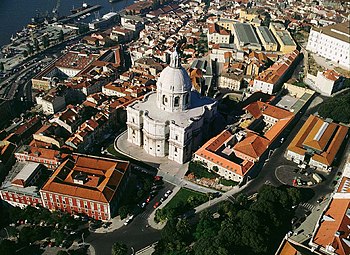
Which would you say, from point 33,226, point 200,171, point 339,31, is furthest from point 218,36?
point 33,226

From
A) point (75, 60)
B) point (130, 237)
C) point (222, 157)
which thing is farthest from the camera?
point (75, 60)

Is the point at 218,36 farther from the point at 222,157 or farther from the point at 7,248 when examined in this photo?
the point at 7,248

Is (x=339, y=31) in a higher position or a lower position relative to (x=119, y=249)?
higher

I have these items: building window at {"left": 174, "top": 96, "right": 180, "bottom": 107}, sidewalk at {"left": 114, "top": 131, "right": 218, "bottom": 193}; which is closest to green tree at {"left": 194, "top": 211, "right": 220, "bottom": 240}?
sidewalk at {"left": 114, "top": 131, "right": 218, "bottom": 193}

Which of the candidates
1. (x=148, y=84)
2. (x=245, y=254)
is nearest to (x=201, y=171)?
(x=245, y=254)

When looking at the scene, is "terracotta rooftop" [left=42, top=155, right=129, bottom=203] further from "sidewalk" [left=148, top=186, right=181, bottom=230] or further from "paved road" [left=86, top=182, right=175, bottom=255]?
"sidewalk" [left=148, top=186, right=181, bottom=230]

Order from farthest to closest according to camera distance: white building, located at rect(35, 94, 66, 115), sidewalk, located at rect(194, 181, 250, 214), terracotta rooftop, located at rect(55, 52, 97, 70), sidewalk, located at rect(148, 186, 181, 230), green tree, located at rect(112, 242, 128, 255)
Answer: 1. terracotta rooftop, located at rect(55, 52, 97, 70)
2. white building, located at rect(35, 94, 66, 115)
3. sidewalk, located at rect(194, 181, 250, 214)
4. sidewalk, located at rect(148, 186, 181, 230)
5. green tree, located at rect(112, 242, 128, 255)
